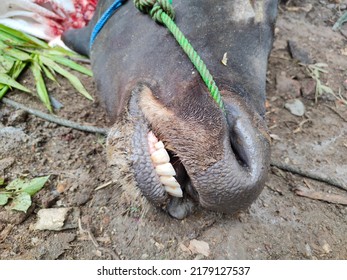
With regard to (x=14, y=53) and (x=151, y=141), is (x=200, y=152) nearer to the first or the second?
(x=151, y=141)

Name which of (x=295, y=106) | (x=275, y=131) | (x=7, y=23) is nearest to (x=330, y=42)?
(x=295, y=106)

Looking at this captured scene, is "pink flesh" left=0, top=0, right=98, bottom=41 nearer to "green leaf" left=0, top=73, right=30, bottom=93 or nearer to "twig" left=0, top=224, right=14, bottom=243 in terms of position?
"green leaf" left=0, top=73, right=30, bottom=93

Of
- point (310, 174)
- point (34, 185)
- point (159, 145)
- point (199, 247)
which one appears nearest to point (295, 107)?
point (310, 174)

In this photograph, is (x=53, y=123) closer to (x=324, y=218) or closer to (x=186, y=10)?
(x=186, y=10)

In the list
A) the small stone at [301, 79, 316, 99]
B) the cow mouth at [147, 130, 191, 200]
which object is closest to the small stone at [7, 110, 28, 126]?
the cow mouth at [147, 130, 191, 200]

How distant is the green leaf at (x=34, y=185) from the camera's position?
6.97 feet

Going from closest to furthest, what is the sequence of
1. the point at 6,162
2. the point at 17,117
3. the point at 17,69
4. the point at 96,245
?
the point at 96,245
the point at 6,162
the point at 17,117
the point at 17,69

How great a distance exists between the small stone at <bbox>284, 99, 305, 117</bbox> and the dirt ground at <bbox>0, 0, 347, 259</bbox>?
0.13 ft

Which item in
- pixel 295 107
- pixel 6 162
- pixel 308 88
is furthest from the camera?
pixel 308 88

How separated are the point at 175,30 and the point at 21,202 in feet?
3.44

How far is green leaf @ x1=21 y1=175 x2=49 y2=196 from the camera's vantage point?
83.7 inches

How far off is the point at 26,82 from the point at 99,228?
1229 millimetres

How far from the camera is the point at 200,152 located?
1.55 metres

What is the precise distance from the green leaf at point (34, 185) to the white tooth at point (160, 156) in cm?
80
